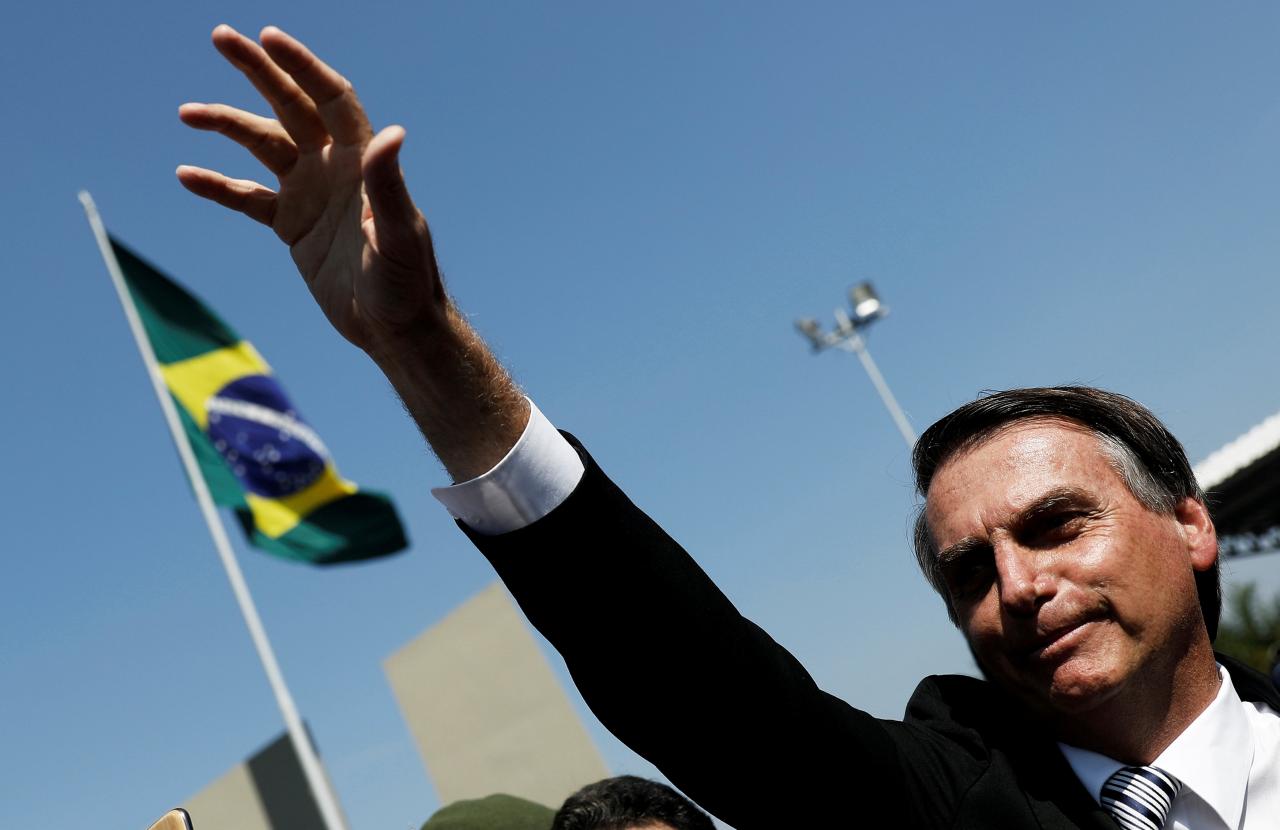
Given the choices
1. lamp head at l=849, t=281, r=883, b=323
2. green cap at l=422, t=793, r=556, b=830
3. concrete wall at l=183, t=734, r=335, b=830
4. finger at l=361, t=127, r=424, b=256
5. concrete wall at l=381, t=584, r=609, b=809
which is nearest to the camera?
finger at l=361, t=127, r=424, b=256

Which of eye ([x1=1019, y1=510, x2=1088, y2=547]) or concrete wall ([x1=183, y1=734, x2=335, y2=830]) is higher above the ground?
concrete wall ([x1=183, y1=734, x2=335, y2=830])

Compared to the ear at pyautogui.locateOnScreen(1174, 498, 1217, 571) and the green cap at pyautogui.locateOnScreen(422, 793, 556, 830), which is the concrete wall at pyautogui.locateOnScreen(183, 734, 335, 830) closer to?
the green cap at pyautogui.locateOnScreen(422, 793, 556, 830)

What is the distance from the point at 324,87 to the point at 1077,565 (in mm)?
1242

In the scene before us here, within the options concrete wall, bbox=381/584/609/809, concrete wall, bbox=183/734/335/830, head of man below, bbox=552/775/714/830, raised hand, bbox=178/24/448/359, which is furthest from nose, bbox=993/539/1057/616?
concrete wall, bbox=183/734/335/830

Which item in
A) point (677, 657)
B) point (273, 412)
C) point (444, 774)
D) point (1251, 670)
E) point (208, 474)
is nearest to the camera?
point (677, 657)

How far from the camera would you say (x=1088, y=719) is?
186 cm

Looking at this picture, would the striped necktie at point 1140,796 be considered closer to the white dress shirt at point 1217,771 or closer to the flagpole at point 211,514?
the white dress shirt at point 1217,771

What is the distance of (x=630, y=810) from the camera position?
3686mm

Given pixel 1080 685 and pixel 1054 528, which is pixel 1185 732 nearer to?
pixel 1080 685

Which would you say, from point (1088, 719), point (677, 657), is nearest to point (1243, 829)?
point (1088, 719)

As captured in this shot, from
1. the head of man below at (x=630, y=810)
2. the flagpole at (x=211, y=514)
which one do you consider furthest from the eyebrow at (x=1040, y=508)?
the flagpole at (x=211, y=514)

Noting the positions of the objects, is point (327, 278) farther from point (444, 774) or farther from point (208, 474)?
point (208, 474)

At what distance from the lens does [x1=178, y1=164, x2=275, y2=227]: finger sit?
1.74m

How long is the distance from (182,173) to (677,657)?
0.94 meters
